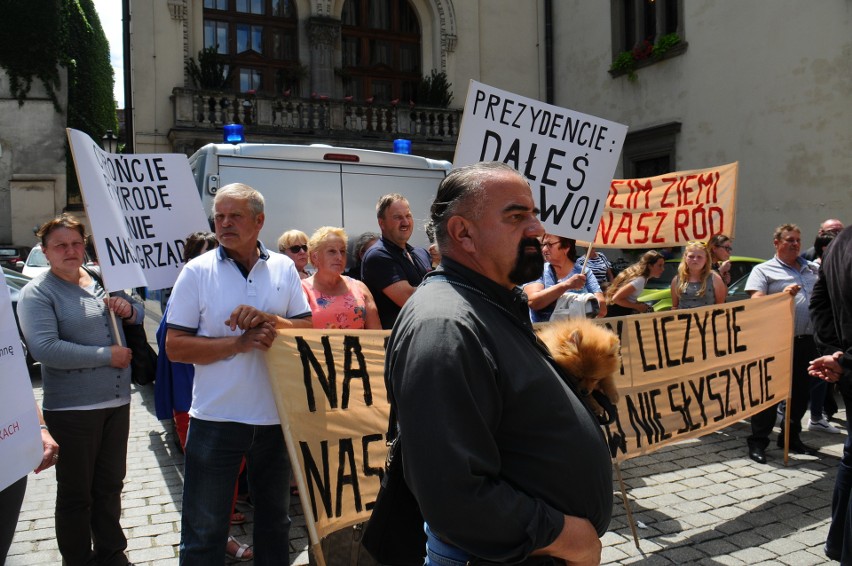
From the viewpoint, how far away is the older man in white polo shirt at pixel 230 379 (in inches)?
120

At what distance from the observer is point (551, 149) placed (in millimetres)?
4695

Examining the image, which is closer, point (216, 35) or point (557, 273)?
point (557, 273)

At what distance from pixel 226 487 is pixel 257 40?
17.4 metres

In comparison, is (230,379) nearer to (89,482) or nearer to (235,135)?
(89,482)

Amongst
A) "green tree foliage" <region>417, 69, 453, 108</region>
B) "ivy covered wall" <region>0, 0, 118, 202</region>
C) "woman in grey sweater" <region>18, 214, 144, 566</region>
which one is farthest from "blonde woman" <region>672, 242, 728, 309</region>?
"ivy covered wall" <region>0, 0, 118, 202</region>

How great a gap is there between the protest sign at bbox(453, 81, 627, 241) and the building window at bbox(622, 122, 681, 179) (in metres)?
13.0

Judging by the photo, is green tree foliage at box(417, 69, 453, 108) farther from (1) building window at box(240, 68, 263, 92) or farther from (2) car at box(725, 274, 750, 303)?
(2) car at box(725, 274, 750, 303)

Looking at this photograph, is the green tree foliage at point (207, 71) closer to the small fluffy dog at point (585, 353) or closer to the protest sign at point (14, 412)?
the protest sign at point (14, 412)

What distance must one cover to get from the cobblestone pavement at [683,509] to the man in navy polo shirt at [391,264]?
62.0 inches

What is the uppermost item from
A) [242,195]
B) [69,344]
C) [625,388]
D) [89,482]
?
[242,195]

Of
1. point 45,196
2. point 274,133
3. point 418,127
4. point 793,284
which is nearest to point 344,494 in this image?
point 793,284

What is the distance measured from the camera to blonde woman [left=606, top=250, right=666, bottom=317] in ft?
22.4

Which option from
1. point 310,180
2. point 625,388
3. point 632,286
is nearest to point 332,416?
point 625,388

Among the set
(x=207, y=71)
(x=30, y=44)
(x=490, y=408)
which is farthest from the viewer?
(x=30, y=44)
